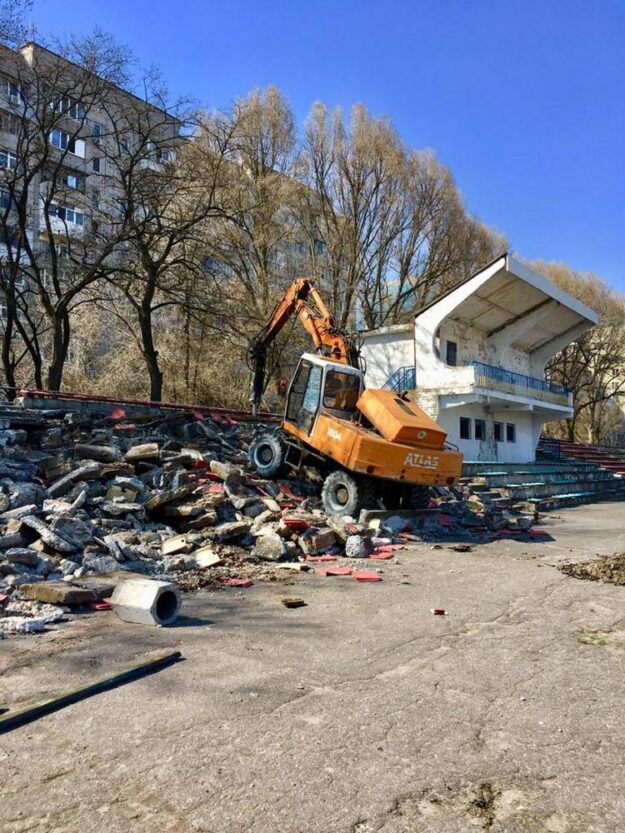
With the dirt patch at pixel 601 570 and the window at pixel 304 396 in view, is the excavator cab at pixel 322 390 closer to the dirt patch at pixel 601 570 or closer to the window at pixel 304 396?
the window at pixel 304 396

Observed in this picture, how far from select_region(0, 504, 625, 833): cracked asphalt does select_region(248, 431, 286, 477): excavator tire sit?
6.81 metres

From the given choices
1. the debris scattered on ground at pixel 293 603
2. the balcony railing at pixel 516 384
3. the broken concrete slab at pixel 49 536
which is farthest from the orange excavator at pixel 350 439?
the balcony railing at pixel 516 384

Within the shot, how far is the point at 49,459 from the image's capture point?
37.1 ft

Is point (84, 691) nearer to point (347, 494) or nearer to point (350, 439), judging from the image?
point (350, 439)

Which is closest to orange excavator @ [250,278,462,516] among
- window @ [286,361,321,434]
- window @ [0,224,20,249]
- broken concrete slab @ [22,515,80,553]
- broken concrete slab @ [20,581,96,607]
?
window @ [286,361,321,434]

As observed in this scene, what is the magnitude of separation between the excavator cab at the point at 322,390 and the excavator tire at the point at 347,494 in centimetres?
116

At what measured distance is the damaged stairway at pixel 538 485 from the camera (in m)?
19.2

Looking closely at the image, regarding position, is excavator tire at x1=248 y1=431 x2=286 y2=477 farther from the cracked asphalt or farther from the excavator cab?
the cracked asphalt

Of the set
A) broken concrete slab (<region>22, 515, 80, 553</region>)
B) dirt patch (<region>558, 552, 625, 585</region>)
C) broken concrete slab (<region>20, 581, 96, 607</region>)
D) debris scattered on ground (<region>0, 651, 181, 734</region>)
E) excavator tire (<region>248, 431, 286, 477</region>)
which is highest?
excavator tire (<region>248, 431, 286, 477</region>)

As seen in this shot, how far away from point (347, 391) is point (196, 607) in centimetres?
704

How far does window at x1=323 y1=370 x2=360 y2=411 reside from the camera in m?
12.6

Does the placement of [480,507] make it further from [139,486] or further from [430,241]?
[430,241]

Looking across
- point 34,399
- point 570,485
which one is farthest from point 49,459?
point 570,485

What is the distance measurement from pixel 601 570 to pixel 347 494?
4810mm
